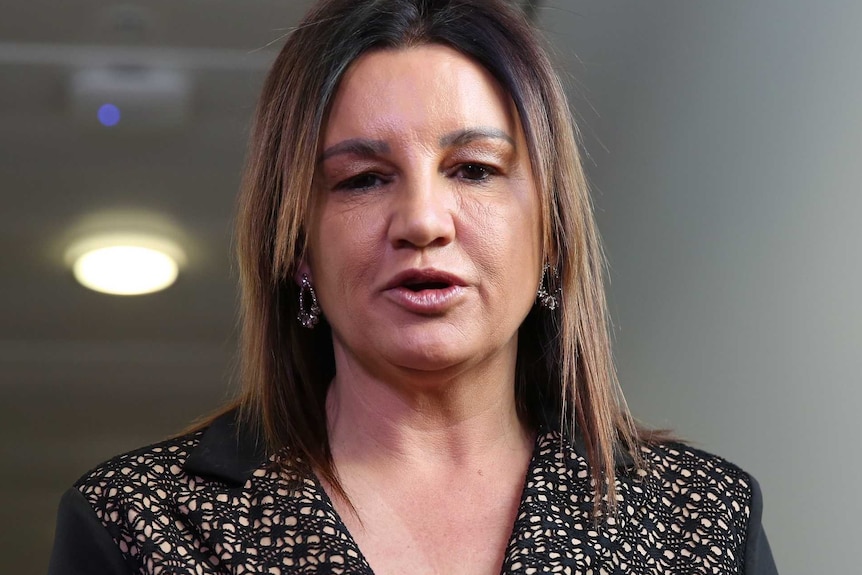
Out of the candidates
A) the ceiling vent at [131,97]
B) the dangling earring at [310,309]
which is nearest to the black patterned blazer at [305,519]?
the dangling earring at [310,309]

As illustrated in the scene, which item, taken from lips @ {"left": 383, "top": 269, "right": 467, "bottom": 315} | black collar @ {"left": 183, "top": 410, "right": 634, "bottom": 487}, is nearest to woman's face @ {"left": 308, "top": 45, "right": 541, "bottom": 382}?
lips @ {"left": 383, "top": 269, "right": 467, "bottom": 315}

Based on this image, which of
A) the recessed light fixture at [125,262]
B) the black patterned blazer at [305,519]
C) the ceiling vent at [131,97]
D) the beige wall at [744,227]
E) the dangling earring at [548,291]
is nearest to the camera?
the black patterned blazer at [305,519]

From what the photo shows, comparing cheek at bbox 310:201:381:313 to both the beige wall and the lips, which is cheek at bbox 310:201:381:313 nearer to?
the lips

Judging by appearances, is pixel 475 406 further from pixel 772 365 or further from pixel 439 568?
pixel 772 365

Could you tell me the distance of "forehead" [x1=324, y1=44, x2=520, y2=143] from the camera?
1.59m

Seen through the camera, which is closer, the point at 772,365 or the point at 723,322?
the point at 772,365

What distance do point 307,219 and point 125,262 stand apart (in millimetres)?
2418

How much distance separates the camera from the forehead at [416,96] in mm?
1593

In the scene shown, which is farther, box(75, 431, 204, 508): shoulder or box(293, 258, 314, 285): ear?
box(293, 258, 314, 285): ear

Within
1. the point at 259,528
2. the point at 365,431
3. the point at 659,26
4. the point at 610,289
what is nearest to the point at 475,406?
the point at 365,431

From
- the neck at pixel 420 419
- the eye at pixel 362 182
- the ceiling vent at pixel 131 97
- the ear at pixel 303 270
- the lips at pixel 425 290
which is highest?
the ceiling vent at pixel 131 97

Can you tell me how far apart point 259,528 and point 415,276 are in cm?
34

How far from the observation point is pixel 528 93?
5.44 feet

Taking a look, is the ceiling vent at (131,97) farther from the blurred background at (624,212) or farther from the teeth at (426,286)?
the teeth at (426,286)
